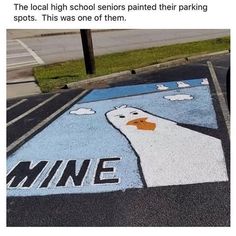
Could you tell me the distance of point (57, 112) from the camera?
8.07m

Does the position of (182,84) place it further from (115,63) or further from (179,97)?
(115,63)

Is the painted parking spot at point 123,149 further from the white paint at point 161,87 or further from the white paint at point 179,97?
the white paint at point 161,87

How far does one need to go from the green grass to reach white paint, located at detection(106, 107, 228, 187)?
4292mm

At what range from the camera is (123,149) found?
5727 mm

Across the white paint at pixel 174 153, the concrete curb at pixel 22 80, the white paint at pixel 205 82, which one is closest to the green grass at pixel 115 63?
the concrete curb at pixel 22 80

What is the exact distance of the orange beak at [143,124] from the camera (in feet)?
21.5

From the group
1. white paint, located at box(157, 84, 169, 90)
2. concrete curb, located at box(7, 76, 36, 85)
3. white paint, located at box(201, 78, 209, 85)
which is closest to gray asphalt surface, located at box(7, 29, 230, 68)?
concrete curb, located at box(7, 76, 36, 85)

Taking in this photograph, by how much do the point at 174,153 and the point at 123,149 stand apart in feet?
2.46

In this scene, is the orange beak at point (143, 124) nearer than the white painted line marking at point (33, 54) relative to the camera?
Yes

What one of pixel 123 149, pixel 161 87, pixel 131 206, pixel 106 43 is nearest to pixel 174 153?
pixel 123 149

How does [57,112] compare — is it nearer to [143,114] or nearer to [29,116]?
[29,116]

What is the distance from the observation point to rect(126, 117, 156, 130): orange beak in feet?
21.5

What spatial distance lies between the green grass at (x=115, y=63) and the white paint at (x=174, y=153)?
429cm

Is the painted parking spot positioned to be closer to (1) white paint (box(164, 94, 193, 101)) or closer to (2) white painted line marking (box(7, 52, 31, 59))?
(1) white paint (box(164, 94, 193, 101))
